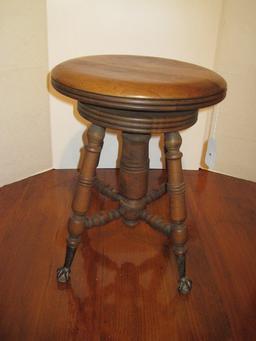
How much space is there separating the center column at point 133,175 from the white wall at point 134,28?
1.81 feet

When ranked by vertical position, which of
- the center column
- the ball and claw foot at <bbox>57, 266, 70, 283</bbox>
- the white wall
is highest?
the white wall

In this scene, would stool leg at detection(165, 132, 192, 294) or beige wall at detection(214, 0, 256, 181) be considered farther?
beige wall at detection(214, 0, 256, 181)

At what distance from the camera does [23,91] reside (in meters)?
1.35

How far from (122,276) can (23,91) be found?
2.69 feet

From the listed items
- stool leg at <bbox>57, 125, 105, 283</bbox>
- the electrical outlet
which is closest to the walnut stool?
stool leg at <bbox>57, 125, 105, 283</bbox>

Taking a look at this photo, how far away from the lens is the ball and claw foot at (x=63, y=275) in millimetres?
962

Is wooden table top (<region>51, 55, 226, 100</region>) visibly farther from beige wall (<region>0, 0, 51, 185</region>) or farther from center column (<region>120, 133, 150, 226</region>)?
beige wall (<region>0, 0, 51, 185</region>)

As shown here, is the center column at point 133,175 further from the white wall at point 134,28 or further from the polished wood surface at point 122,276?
the white wall at point 134,28

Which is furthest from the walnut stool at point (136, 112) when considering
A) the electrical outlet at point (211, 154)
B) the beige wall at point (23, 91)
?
the beige wall at point (23, 91)

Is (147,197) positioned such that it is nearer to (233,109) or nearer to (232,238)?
(232,238)

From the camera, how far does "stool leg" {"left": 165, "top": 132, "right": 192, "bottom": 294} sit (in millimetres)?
861

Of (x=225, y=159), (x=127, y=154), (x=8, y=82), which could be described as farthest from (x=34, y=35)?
(x=225, y=159)

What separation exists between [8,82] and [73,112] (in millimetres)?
294

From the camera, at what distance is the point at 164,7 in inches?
51.1
